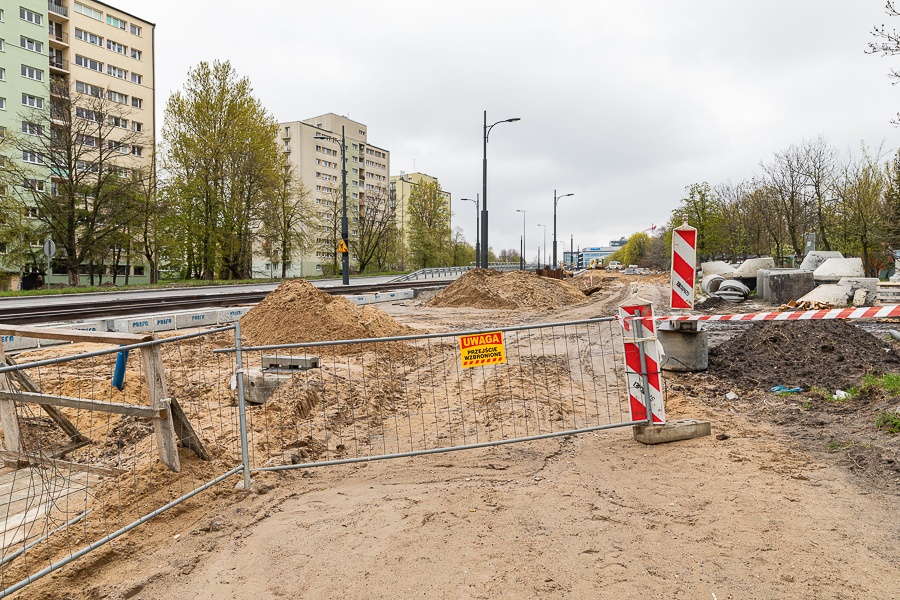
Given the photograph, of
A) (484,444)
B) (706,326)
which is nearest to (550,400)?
(484,444)

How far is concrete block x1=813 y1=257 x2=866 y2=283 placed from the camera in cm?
2052

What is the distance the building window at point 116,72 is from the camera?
57.9 m

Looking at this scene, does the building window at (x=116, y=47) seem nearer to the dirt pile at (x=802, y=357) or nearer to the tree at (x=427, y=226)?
the tree at (x=427, y=226)

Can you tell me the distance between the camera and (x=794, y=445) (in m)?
5.26

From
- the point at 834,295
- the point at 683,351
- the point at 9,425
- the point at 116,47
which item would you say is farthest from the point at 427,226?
the point at 9,425

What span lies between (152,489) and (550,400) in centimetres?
472

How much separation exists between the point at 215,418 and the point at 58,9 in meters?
64.7

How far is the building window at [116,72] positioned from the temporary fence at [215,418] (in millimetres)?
60580

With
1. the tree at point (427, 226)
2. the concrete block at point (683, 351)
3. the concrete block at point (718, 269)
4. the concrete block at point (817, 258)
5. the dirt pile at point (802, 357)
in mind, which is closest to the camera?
the dirt pile at point (802, 357)

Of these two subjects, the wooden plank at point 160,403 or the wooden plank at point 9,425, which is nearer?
the wooden plank at point 160,403

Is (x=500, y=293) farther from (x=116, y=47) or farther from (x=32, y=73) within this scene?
(x=116, y=47)

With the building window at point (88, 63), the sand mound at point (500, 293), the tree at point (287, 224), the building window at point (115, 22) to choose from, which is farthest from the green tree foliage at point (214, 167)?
the building window at point (115, 22)

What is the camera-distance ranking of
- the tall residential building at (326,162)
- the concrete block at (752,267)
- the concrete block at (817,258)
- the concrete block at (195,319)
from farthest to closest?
the tall residential building at (326,162)
the concrete block at (752,267)
the concrete block at (817,258)
the concrete block at (195,319)

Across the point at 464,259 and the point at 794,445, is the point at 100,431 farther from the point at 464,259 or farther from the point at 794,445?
the point at 464,259
